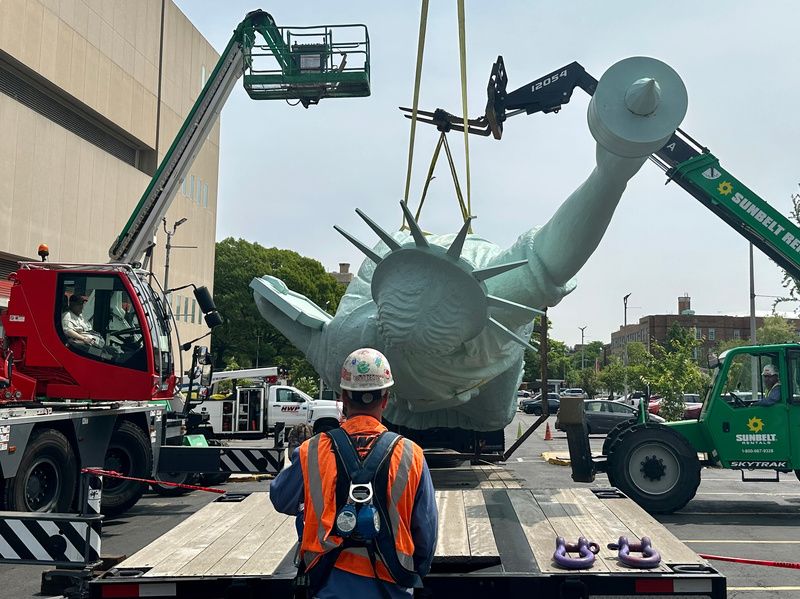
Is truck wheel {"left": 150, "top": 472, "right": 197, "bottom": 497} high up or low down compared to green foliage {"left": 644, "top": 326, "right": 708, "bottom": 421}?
down

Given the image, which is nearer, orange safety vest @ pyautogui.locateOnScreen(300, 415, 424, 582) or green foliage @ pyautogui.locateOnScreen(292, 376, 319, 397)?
orange safety vest @ pyautogui.locateOnScreen(300, 415, 424, 582)

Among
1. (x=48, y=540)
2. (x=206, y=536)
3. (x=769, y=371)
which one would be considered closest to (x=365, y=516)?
(x=206, y=536)

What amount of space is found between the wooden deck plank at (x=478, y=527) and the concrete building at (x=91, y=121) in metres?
17.7

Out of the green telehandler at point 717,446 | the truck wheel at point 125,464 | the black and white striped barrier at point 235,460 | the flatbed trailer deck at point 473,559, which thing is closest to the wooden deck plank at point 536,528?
the flatbed trailer deck at point 473,559

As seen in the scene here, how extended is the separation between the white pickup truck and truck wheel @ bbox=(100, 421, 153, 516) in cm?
505

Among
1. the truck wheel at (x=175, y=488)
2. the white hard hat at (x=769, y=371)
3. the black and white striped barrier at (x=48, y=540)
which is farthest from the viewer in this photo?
the truck wheel at (x=175, y=488)

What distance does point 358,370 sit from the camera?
2768 mm

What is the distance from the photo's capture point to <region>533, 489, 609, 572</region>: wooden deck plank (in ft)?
10.8

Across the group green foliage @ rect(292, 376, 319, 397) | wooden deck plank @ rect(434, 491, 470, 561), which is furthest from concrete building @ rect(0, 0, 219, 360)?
wooden deck plank @ rect(434, 491, 470, 561)

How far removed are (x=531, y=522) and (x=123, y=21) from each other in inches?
1000

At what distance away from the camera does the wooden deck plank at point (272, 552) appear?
3227mm

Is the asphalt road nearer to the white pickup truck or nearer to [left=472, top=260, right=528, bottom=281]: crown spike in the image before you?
[left=472, top=260, right=528, bottom=281]: crown spike

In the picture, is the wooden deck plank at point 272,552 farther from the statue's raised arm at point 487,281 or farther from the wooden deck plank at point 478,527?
the statue's raised arm at point 487,281

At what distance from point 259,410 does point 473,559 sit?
14385 millimetres
